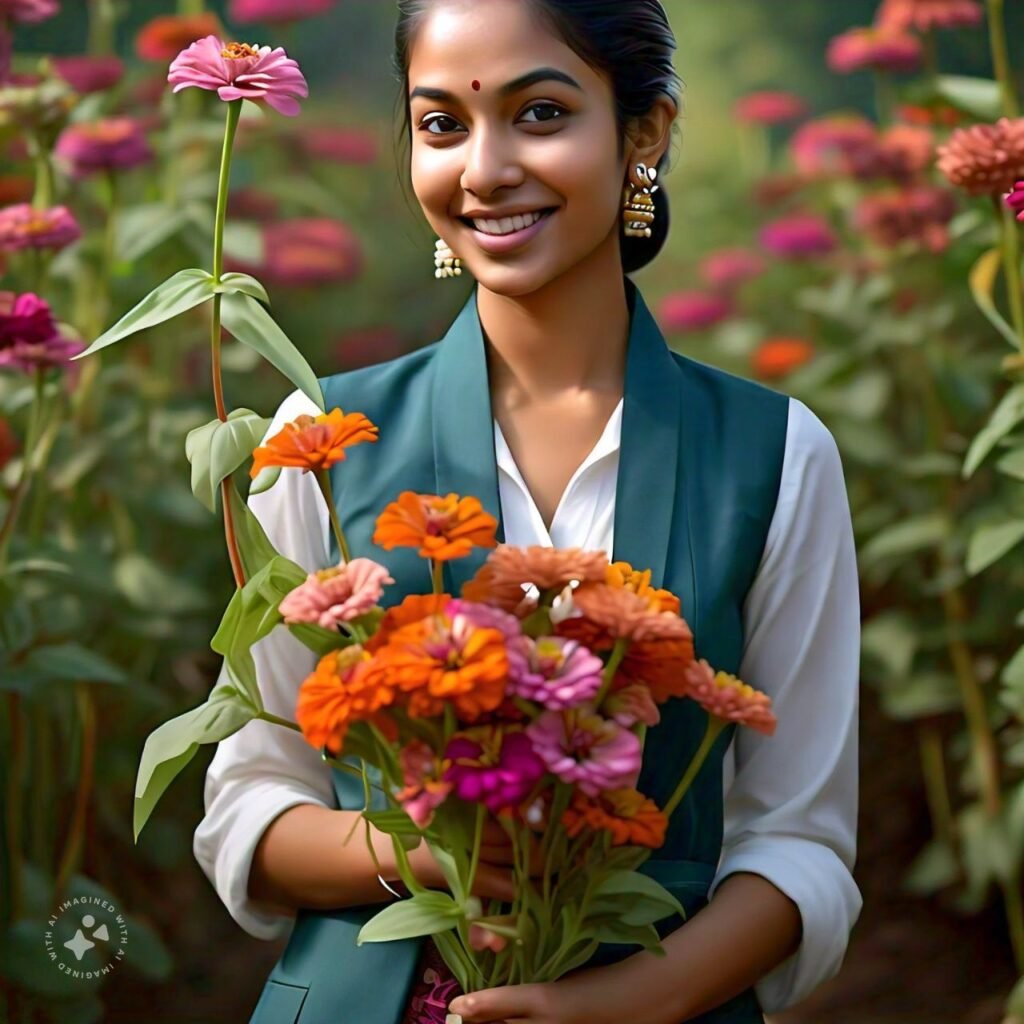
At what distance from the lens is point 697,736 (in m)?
1.26

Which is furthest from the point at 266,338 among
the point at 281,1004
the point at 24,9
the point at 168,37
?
the point at 168,37

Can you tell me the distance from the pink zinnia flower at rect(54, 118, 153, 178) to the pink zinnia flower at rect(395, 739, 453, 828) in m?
1.46

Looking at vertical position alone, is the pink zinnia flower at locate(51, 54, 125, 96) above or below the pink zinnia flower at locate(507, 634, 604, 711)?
above

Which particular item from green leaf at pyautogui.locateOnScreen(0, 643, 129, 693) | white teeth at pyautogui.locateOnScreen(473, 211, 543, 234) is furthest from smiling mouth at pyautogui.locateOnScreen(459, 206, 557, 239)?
green leaf at pyautogui.locateOnScreen(0, 643, 129, 693)

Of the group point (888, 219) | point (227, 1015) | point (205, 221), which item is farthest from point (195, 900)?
point (888, 219)

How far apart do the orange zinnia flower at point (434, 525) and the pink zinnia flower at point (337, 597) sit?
0.02 metres

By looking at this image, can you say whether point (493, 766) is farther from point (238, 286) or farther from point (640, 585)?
point (238, 286)

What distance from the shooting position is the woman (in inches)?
48.7

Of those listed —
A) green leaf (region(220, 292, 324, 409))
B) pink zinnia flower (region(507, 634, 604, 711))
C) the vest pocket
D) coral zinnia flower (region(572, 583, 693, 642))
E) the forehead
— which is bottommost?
the vest pocket

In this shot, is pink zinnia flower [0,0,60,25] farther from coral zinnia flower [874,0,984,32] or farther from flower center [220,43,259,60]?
coral zinnia flower [874,0,984,32]

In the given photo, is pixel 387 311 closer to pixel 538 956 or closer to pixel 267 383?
pixel 267 383

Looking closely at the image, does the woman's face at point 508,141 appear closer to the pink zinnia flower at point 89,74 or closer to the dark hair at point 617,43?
the dark hair at point 617,43

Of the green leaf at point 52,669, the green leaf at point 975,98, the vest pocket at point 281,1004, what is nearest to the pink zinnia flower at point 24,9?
the green leaf at point 52,669

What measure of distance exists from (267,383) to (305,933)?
1570mm
